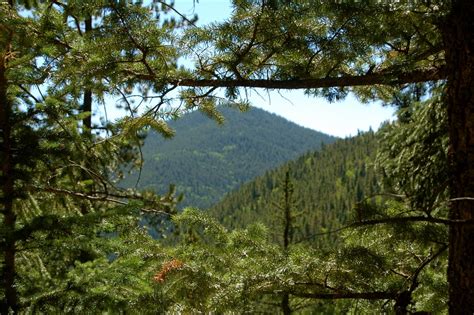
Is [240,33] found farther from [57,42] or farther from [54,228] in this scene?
[54,228]

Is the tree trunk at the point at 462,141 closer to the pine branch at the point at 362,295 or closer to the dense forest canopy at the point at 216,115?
the dense forest canopy at the point at 216,115

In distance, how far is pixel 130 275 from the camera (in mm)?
2953

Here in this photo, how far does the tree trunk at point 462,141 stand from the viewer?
2.67 m

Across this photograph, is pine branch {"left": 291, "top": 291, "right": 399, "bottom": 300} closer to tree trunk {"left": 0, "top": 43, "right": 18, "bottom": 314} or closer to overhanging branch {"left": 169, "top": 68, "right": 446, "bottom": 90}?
overhanging branch {"left": 169, "top": 68, "right": 446, "bottom": 90}

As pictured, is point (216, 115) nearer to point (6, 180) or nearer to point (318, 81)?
point (318, 81)

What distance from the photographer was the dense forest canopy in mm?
2746

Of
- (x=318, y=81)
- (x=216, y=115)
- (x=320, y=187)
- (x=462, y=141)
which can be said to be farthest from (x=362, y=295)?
(x=320, y=187)

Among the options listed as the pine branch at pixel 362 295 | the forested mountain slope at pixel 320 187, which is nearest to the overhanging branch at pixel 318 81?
the pine branch at pixel 362 295

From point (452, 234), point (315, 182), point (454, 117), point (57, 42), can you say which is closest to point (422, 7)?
point (454, 117)

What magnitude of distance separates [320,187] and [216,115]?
5392 inches

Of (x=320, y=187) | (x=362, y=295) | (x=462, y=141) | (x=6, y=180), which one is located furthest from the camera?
(x=320, y=187)

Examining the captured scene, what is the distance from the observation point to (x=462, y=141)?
2719mm

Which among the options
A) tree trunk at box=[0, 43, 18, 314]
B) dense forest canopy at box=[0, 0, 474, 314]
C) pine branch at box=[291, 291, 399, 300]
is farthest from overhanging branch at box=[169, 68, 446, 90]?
pine branch at box=[291, 291, 399, 300]

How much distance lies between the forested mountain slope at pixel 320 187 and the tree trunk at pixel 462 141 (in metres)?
99.3
